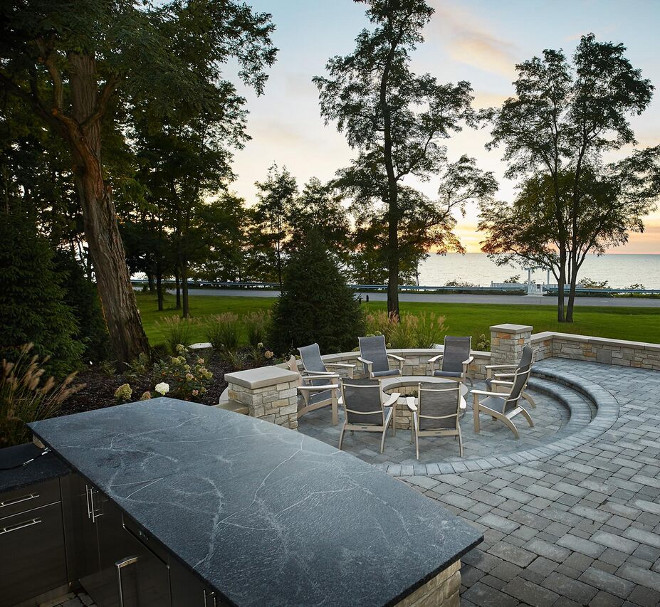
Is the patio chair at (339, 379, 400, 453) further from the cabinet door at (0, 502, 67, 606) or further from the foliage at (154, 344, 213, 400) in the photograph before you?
the cabinet door at (0, 502, 67, 606)

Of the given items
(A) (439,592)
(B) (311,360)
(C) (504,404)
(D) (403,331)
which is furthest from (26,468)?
(D) (403,331)

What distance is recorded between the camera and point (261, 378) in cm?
657

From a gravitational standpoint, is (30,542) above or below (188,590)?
below

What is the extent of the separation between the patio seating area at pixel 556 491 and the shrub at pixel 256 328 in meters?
3.72

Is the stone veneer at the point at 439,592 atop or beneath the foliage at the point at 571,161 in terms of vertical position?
beneath

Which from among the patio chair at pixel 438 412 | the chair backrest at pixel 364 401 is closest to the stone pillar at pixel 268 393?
the chair backrest at pixel 364 401

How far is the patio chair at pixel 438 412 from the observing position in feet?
20.8

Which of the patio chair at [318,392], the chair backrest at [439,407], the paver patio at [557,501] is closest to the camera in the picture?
the paver patio at [557,501]

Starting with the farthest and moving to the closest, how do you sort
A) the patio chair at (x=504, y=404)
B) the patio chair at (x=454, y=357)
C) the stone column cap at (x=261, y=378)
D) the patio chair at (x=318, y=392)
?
the patio chair at (x=454, y=357)
the patio chair at (x=318, y=392)
the patio chair at (x=504, y=404)
the stone column cap at (x=261, y=378)

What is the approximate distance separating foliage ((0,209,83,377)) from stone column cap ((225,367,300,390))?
11.7 ft

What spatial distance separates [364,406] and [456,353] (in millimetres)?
3698

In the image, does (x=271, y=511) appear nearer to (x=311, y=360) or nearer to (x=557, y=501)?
(x=557, y=501)

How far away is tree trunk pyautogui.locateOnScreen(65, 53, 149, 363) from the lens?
9.84 metres

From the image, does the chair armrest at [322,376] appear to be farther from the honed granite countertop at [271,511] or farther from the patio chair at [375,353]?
the honed granite countertop at [271,511]
